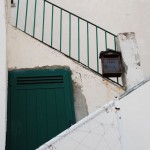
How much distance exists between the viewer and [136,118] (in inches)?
134

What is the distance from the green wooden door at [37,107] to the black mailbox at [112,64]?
0.61 metres

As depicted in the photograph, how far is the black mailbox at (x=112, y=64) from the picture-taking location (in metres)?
5.45

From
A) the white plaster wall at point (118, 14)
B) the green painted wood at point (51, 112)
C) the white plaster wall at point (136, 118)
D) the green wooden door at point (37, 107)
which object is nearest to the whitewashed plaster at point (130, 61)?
the green wooden door at point (37, 107)

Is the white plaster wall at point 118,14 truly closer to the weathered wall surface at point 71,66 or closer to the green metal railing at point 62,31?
the green metal railing at point 62,31

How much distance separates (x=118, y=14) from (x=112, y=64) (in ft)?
9.56

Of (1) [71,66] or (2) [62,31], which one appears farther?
(2) [62,31]

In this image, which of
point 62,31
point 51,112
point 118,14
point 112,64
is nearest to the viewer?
point 51,112

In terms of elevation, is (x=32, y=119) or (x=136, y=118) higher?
(x=136, y=118)

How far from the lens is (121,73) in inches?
213

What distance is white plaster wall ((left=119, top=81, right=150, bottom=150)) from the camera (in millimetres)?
3312

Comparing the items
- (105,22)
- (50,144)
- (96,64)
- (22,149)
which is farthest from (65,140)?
(105,22)

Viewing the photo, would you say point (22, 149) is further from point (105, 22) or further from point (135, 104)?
point (105, 22)
